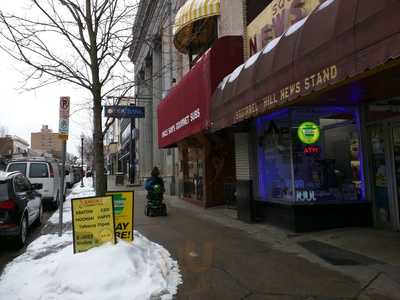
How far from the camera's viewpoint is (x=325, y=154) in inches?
372

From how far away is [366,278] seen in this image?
560 cm

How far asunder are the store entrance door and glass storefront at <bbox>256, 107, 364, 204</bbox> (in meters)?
0.37

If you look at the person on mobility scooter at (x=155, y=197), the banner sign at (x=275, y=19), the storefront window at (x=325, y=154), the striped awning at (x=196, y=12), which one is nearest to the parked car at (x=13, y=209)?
the person on mobility scooter at (x=155, y=197)

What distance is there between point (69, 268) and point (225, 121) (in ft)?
16.5

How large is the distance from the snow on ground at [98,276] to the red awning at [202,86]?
535cm

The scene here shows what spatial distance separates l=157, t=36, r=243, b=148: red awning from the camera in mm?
10797

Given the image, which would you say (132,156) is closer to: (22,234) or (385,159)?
(22,234)

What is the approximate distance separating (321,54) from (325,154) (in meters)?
4.18

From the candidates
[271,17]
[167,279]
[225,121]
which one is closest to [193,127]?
[225,121]

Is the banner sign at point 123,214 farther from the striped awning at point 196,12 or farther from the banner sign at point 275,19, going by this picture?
the striped awning at point 196,12

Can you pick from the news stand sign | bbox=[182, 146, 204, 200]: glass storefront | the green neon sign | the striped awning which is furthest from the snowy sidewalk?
the striped awning

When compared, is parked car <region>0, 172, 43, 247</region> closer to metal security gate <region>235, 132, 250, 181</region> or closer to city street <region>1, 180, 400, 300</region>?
city street <region>1, 180, 400, 300</region>

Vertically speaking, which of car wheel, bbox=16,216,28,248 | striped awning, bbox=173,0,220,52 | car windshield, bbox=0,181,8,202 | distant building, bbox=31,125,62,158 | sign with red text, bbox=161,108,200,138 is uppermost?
distant building, bbox=31,125,62,158

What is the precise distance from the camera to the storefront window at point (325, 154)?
9.23 metres
